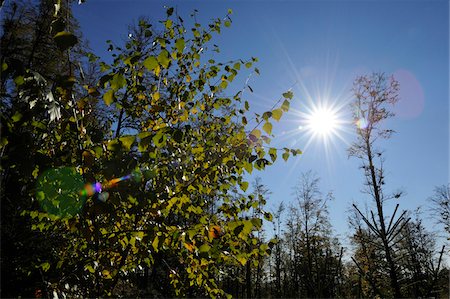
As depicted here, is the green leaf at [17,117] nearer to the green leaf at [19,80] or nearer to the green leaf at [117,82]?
the green leaf at [19,80]

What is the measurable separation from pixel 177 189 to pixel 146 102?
4.57 feet

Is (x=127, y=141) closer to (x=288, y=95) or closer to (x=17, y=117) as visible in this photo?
(x=17, y=117)

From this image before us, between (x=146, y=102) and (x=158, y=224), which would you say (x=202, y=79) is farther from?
(x=158, y=224)

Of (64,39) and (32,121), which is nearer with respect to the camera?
(64,39)

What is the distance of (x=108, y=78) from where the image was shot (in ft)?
5.14

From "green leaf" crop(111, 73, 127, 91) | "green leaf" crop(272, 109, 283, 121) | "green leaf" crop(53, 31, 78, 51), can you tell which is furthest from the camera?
"green leaf" crop(272, 109, 283, 121)

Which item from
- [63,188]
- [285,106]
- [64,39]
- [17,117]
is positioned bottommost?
[63,188]

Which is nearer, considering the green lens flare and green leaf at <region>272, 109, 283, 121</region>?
the green lens flare

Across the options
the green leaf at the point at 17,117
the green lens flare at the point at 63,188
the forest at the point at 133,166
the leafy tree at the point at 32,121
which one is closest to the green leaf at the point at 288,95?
the forest at the point at 133,166

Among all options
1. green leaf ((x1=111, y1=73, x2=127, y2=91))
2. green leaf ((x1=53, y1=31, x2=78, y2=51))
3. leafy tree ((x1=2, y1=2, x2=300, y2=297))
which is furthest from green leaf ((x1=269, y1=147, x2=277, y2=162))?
green leaf ((x1=53, y1=31, x2=78, y2=51))

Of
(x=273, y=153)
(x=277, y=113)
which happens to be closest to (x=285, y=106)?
(x=277, y=113)

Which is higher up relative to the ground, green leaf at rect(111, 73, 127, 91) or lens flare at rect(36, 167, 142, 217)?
green leaf at rect(111, 73, 127, 91)

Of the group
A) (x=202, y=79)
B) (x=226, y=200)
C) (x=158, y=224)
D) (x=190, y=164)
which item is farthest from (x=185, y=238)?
(x=202, y=79)

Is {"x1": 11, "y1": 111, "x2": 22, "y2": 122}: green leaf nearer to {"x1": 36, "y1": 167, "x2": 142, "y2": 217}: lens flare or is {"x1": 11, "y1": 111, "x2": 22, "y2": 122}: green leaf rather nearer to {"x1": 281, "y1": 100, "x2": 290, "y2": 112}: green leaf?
{"x1": 36, "y1": 167, "x2": 142, "y2": 217}: lens flare
